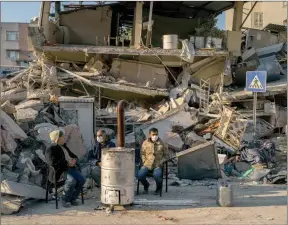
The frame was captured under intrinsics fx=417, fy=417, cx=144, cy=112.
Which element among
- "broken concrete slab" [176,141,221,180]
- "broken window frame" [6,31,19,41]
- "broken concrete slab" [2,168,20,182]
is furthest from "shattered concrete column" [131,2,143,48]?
"broken window frame" [6,31,19,41]

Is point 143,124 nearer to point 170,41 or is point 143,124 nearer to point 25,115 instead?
point 25,115

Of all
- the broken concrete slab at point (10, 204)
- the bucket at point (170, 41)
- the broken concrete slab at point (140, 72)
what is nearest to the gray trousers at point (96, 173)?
the broken concrete slab at point (10, 204)

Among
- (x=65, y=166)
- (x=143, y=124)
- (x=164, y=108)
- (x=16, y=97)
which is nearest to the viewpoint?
Result: (x=65, y=166)

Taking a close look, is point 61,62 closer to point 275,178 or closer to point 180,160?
point 180,160

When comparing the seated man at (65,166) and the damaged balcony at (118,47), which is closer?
the seated man at (65,166)

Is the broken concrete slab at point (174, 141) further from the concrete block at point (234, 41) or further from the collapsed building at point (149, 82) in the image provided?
the concrete block at point (234, 41)

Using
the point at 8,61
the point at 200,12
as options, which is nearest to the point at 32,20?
the point at 200,12

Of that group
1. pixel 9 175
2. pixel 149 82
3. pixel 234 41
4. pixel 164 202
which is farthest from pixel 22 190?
pixel 234 41

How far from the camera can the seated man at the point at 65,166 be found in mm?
7637

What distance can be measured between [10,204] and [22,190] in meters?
0.39

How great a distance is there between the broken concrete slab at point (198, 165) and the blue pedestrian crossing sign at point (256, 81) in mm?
3653

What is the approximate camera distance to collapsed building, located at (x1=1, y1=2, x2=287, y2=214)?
1298 centimetres

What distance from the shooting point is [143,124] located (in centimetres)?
1484

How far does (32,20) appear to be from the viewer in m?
19.2
